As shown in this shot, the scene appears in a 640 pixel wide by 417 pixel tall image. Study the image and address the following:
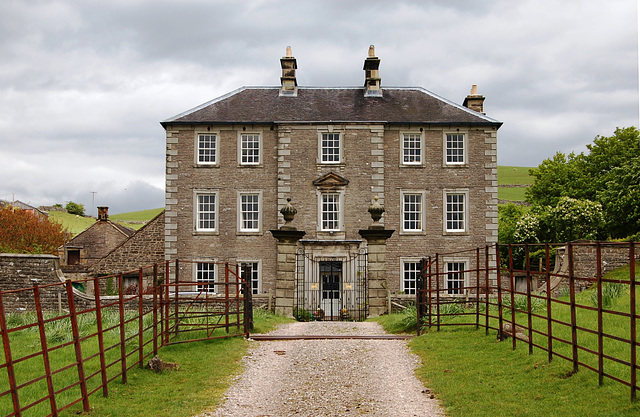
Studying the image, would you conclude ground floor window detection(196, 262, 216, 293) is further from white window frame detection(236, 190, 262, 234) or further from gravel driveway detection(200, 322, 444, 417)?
gravel driveway detection(200, 322, 444, 417)

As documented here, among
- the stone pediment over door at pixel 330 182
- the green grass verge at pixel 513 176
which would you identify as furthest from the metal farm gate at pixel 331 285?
the green grass verge at pixel 513 176

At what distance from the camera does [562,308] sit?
15.7 metres

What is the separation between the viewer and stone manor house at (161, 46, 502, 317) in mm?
27797

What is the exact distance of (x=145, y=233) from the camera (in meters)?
30.0

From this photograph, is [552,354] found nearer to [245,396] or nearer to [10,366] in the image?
[245,396]

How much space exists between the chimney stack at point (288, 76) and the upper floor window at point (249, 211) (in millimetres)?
5873

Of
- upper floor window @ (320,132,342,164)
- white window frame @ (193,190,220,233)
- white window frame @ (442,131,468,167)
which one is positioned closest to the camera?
white window frame @ (193,190,220,233)

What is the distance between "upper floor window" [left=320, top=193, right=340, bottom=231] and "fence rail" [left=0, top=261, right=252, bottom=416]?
7.88m

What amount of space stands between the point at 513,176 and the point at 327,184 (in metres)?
81.1

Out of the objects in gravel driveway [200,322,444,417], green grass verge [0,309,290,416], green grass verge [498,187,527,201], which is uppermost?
green grass verge [498,187,527,201]

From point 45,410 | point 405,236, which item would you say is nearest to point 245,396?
point 45,410

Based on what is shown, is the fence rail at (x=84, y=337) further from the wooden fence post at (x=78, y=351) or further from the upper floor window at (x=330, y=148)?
the upper floor window at (x=330, y=148)

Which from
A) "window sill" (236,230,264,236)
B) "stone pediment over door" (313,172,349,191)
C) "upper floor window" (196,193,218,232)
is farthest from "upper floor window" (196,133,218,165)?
"stone pediment over door" (313,172,349,191)

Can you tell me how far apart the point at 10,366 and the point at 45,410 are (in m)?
1.89
